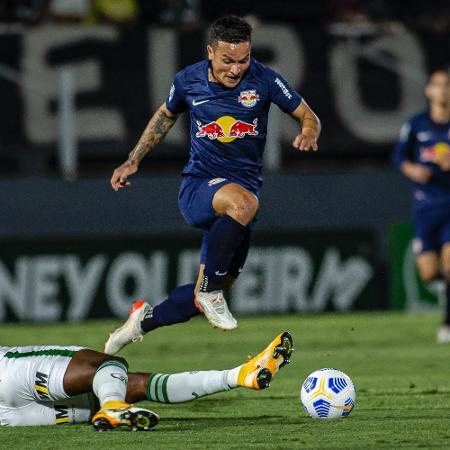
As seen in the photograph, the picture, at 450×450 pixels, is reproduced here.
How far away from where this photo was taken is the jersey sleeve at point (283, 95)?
298 inches

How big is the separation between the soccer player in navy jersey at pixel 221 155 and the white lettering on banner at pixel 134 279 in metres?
6.98

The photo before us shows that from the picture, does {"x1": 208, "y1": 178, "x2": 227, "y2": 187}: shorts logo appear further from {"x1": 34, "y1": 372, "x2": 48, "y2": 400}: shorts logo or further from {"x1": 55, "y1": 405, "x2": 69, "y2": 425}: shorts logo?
{"x1": 34, "y1": 372, "x2": 48, "y2": 400}: shorts logo

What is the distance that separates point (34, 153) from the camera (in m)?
15.7

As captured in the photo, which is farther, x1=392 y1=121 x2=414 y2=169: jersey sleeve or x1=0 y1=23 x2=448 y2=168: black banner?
x1=0 y1=23 x2=448 y2=168: black banner

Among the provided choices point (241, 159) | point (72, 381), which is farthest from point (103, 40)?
point (72, 381)

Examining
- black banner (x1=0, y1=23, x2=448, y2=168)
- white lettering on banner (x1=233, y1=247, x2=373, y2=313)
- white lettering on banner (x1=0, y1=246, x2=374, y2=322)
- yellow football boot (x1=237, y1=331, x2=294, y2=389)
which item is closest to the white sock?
yellow football boot (x1=237, y1=331, x2=294, y2=389)

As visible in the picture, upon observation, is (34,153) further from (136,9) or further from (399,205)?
(399,205)

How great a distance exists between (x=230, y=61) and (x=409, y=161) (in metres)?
5.00

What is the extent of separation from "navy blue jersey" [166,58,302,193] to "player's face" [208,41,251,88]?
86mm

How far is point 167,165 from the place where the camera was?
16391 millimetres

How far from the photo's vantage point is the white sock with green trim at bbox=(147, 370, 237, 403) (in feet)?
21.4

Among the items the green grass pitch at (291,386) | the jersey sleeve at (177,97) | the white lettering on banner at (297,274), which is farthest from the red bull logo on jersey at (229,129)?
the white lettering on banner at (297,274)

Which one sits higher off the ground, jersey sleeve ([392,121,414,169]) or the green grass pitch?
jersey sleeve ([392,121,414,169])

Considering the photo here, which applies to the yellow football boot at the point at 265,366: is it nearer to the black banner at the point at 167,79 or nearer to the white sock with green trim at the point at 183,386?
the white sock with green trim at the point at 183,386
